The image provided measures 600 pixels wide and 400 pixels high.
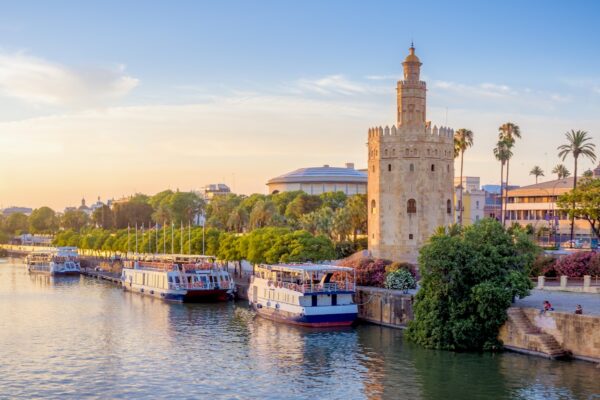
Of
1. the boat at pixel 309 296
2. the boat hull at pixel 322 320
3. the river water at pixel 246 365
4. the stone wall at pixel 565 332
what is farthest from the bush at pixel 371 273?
the stone wall at pixel 565 332

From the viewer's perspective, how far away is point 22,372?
4091cm

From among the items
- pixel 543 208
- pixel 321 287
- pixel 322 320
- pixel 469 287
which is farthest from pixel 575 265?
pixel 543 208

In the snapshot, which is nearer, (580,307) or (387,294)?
(580,307)

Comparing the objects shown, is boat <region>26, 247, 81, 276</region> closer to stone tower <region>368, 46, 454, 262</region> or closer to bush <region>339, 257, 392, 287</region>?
stone tower <region>368, 46, 454, 262</region>

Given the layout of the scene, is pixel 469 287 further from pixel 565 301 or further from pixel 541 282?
pixel 541 282

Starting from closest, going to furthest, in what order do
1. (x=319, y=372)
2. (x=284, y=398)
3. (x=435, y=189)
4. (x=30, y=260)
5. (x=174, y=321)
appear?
(x=284, y=398) < (x=319, y=372) < (x=174, y=321) < (x=435, y=189) < (x=30, y=260)

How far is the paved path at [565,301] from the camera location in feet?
143

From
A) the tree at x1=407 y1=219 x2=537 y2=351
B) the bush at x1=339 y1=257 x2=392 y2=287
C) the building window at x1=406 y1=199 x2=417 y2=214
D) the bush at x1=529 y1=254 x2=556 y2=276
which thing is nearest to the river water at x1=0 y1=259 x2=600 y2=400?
the tree at x1=407 y1=219 x2=537 y2=351

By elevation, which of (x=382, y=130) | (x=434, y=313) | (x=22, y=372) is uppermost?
(x=382, y=130)

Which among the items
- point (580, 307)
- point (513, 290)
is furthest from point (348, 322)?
point (580, 307)

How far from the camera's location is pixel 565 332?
40.8 meters

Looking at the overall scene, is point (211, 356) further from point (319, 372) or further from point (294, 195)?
point (294, 195)

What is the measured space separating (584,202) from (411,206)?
617 inches

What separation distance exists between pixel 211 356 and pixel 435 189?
3536 cm
